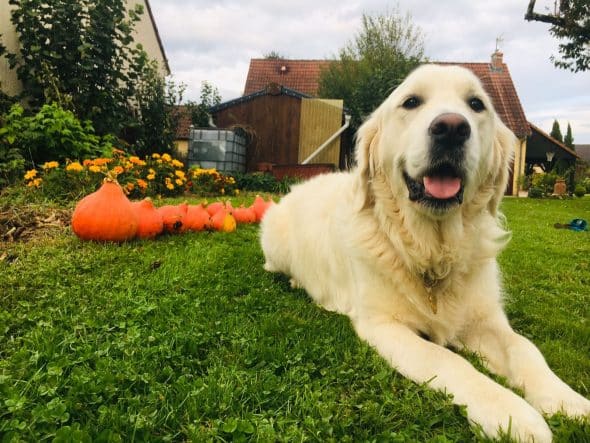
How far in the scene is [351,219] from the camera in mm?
2574

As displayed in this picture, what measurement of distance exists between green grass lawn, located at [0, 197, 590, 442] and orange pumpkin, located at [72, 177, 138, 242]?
38cm

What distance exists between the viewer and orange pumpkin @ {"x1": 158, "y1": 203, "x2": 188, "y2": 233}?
14.1 ft

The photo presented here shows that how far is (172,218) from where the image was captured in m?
4.34

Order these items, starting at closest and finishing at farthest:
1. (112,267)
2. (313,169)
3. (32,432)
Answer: (32,432) → (112,267) → (313,169)

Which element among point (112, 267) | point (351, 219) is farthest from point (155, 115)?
point (351, 219)

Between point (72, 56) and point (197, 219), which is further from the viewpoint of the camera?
point (72, 56)

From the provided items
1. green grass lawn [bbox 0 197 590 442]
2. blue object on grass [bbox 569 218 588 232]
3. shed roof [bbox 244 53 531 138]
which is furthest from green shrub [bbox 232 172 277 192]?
shed roof [bbox 244 53 531 138]

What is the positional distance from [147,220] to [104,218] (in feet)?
1.41

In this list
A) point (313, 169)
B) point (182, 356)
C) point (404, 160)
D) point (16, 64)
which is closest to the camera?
point (182, 356)

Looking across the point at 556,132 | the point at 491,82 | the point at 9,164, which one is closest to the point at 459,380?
the point at 9,164

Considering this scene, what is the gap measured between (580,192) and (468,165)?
21680 millimetres

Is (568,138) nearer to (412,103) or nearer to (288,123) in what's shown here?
(288,123)

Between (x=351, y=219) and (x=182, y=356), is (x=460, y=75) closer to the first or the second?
(x=351, y=219)

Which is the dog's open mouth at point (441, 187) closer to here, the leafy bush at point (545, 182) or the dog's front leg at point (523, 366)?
the dog's front leg at point (523, 366)
